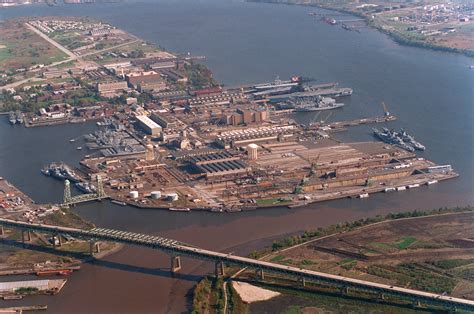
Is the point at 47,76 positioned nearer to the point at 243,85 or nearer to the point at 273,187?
the point at 243,85

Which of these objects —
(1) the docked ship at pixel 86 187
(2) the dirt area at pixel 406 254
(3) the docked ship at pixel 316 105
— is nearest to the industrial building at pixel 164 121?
(3) the docked ship at pixel 316 105

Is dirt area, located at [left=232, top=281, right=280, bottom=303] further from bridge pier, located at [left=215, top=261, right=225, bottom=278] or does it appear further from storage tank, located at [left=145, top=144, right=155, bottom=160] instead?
storage tank, located at [left=145, top=144, right=155, bottom=160]

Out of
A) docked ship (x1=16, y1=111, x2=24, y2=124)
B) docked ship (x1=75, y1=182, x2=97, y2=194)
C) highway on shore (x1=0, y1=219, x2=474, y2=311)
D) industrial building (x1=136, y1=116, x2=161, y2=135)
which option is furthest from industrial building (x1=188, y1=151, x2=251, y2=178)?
docked ship (x1=16, y1=111, x2=24, y2=124)

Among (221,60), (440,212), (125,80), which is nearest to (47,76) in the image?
(125,80)

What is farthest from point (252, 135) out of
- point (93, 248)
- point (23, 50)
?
point (23, 50)

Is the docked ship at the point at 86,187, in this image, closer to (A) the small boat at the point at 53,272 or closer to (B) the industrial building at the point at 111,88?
(A) the small boat at the point at 53,272
